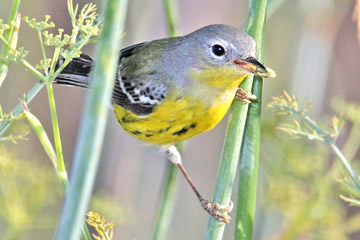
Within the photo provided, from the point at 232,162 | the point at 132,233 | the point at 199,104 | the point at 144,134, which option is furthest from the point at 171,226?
the point at 232,162

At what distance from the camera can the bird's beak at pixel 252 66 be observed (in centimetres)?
154

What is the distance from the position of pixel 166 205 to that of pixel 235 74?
45cm

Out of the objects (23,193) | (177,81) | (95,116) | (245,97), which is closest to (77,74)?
(177,81)

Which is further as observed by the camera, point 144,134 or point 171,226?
point 171,226

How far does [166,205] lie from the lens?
1.70 meters

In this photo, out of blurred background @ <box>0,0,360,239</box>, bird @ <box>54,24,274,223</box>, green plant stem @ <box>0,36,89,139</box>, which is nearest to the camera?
green plant stem @ <box>0,36,89,139</box>

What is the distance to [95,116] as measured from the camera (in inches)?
32.8

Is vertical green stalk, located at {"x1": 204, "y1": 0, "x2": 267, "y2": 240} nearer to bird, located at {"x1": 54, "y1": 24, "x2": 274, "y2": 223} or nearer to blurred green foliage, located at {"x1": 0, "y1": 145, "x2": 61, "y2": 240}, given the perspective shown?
bird, located at {"x1": 54, "y1": 24, "x2": 274, "y2": 223}

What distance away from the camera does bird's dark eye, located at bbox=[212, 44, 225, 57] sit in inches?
73.7

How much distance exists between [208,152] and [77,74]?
71.2 inches

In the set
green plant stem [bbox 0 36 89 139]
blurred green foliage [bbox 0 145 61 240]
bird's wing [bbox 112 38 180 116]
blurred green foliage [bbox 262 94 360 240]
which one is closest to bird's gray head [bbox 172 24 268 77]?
bird's wing [bbox 112 38 180 116]

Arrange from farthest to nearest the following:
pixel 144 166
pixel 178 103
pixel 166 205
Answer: pixel 144 166
pixel 178 103
pixel 166 205

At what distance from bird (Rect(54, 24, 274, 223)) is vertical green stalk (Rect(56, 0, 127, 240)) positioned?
0.86m

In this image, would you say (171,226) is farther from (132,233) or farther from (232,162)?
(232,162)
